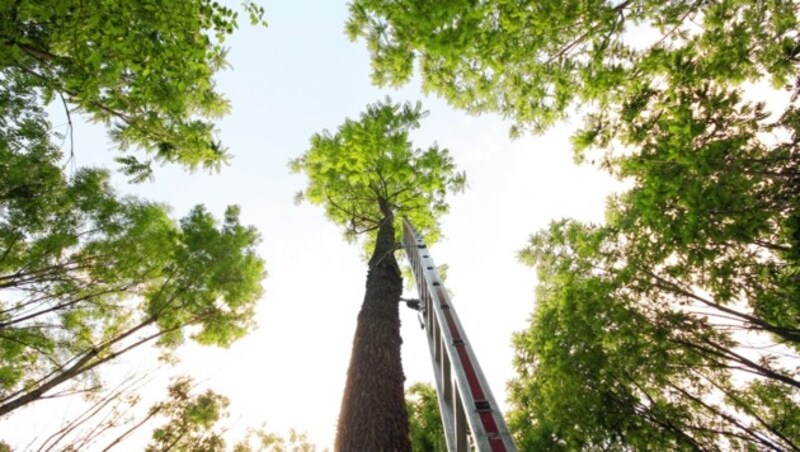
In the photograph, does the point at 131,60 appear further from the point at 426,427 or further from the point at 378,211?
the point at 426,427

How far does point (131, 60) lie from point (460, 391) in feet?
14.7

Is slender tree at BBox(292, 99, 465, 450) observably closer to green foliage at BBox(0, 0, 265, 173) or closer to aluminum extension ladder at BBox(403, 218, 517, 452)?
aluminum extension ladder at BBox(403, 218, 517, 452)

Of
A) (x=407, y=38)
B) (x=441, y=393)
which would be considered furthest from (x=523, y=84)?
(x=441, y=393)

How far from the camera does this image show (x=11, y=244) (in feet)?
20.1

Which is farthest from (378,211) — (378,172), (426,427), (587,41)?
(426,427)

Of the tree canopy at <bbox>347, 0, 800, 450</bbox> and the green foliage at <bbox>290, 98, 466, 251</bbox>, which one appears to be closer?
the tree canopy at <bbox>347, 0, 800, 450</bbox>

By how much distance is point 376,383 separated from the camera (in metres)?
2.95

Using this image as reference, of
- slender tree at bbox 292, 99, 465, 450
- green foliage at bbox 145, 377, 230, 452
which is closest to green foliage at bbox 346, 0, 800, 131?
slender tree at bbox 292, 99, 465, 450

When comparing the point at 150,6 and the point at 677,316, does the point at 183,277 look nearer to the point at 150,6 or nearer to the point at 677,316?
the point at 150,6

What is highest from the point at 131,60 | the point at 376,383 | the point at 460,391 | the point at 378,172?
the point at 378,172

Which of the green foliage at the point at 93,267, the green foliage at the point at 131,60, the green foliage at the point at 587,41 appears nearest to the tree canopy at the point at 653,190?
the green foliage at the point at 587,41

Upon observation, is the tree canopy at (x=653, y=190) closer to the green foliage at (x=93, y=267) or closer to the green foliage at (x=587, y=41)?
the green foliage at (x=587, y=41)

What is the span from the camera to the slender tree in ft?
8.72

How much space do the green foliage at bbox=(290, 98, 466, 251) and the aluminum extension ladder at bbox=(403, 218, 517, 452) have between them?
3.62 m
